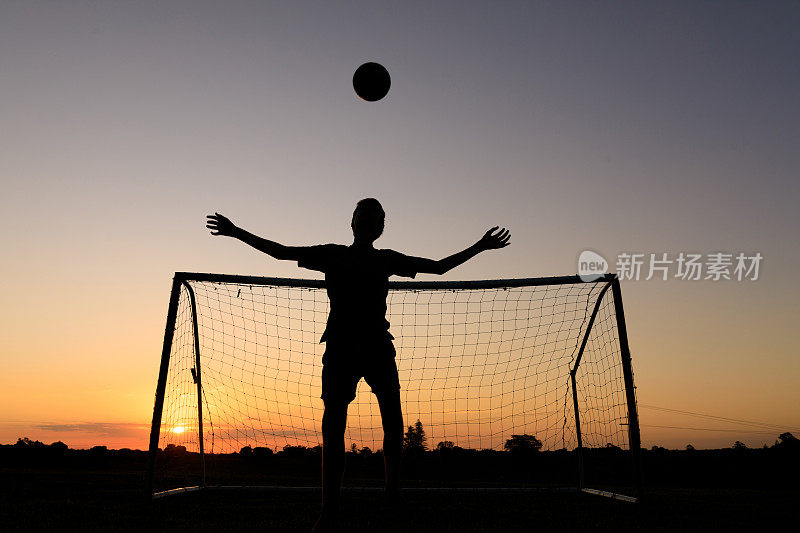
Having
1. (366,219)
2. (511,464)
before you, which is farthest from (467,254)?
(511,464)

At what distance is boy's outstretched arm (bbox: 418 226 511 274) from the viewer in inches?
173

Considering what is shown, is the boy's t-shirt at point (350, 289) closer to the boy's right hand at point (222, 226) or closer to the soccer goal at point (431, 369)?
the boy's right hand at point (222, 226)

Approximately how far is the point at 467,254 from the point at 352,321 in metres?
1.09

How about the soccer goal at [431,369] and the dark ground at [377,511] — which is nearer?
the dark ground at [377,511]

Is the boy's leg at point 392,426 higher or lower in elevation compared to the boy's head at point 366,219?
lower

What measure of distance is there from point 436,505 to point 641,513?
5.90 feet

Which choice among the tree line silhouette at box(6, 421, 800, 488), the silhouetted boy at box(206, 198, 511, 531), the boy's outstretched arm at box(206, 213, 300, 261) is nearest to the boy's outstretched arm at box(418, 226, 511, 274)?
the silhouetted boy at box(206, 198, 511, 531)

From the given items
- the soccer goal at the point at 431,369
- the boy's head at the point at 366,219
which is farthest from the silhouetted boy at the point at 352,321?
the soccer goal at the point at 431,369

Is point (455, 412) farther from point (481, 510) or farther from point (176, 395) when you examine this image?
point (176, 395)

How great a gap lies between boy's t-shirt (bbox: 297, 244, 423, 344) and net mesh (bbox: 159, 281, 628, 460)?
4.07 metres

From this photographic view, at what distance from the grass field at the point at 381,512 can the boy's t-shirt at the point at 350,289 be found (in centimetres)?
127

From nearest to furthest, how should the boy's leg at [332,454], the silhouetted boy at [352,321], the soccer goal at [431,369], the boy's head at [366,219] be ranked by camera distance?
1. the boy's leg at [332,454]
2. the silhouetted boy at [352,321]
3. the boy's head at [366,219]
4. the soccer goal at [431,369]

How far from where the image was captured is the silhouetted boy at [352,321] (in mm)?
3928

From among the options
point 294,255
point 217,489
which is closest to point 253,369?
point 217,489
